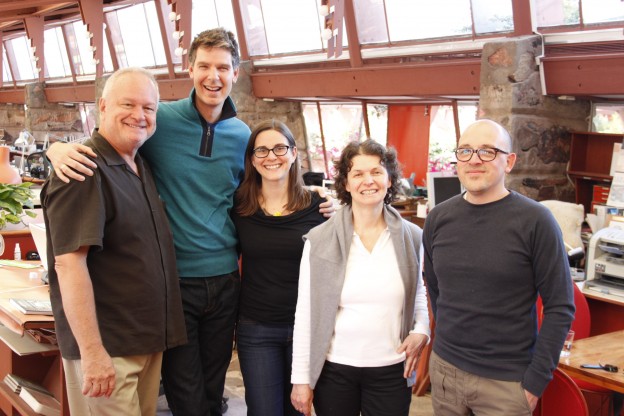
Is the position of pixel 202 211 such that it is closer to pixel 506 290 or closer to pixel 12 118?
pixel 506 290

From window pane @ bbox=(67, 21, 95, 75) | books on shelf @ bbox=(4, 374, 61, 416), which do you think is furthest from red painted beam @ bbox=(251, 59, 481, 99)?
window pane @ bbox=(67, 21, 95, 75)

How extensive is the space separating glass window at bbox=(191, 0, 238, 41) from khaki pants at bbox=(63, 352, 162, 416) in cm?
1005

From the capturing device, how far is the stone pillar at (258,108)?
10672 mm

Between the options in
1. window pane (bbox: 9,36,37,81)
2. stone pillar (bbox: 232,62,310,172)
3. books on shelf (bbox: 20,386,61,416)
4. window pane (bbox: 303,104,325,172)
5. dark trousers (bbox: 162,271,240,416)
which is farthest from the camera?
window pane (bbox: 9,36,37,81)

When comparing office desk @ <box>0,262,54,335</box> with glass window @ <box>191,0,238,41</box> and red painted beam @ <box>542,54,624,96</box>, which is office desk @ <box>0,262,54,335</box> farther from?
glass window @ <box>191,0,238,41</box>

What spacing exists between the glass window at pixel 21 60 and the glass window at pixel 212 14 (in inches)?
381

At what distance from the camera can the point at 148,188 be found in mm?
2350

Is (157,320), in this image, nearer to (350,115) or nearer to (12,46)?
(350,115)

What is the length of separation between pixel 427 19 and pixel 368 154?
6.56 meters

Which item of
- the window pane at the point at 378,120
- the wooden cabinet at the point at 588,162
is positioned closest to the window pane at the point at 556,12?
the wooden cabinet at the point at 588,162

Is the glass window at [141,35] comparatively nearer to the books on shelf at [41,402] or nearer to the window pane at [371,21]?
the window pane at [371,21]

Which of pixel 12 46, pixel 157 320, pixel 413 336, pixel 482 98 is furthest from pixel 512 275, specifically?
pixel 12 46

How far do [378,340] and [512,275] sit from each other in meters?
0.50

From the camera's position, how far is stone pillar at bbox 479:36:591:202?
21.9 feet
